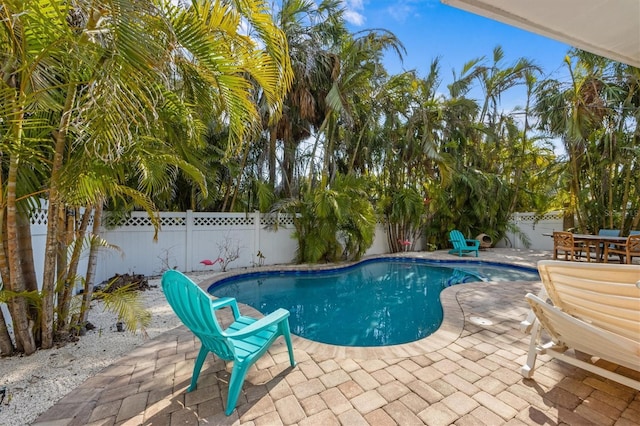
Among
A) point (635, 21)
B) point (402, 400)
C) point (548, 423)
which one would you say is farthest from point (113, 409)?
point (635, 21)

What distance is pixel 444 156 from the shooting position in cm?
926

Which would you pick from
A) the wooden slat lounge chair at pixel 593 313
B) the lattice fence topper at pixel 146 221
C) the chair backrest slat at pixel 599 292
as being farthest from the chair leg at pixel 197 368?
the lattice fence topper at pixel 146 221

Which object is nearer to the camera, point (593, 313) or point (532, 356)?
point (593, 313)

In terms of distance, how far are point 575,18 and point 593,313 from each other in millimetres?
2230

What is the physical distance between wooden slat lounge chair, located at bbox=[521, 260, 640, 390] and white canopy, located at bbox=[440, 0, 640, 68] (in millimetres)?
1821

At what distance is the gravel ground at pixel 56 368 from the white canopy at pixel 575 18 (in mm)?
3967

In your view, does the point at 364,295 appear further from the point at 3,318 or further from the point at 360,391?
the point at 3,318

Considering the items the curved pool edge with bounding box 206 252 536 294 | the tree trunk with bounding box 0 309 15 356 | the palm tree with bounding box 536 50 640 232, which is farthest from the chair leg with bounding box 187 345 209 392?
the palm tree with bounding box 536 50 640 232

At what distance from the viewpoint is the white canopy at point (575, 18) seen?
1866mm

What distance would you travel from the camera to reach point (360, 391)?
2.16m

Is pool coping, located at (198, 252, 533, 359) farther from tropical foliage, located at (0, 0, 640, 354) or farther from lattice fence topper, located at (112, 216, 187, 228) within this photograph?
lattice fence topper, located at (112, 216, 187, 228)

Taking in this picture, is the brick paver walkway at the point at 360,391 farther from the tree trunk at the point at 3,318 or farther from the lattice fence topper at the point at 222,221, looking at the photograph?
the lattice fence topper at the point at 222,221

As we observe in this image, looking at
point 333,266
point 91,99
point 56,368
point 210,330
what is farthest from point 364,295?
point 91,99

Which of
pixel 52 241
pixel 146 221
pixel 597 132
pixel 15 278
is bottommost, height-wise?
pixel 15 278
